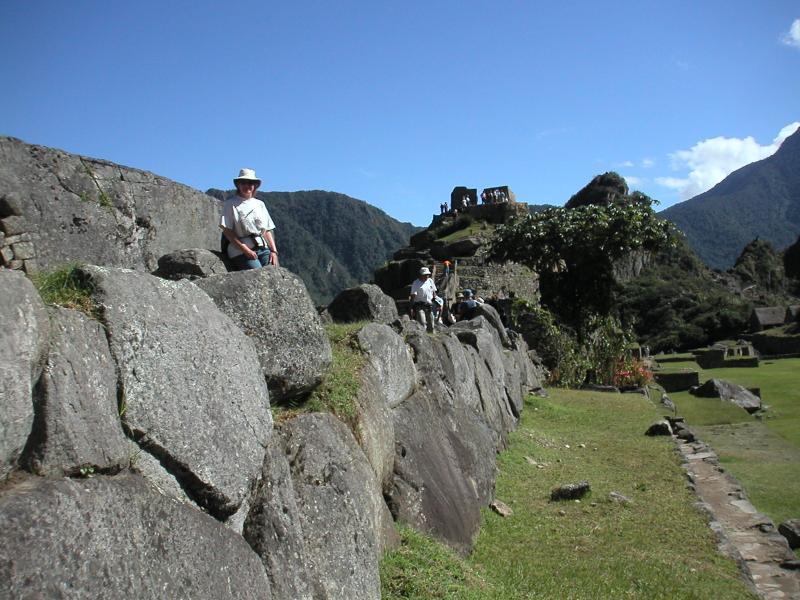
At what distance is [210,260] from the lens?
16.9 ft

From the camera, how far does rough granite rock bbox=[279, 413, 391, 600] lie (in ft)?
13.4

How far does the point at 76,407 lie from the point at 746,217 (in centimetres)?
20054

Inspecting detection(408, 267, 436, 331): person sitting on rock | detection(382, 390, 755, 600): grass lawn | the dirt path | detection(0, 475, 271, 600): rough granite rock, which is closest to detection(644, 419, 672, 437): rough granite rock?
detection(382, 390, 755, 600): grass lawn

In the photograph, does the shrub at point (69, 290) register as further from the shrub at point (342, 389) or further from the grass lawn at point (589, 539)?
the grass lawn at point (589, 539)

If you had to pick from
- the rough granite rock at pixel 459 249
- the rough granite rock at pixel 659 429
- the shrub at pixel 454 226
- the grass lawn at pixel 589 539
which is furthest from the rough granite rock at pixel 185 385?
the shrub at pixel 454 226

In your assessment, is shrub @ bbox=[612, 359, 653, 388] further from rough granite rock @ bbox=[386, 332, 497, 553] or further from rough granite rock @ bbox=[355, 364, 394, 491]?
rough granite rock @ bbox=[355, 364, 394, 491]

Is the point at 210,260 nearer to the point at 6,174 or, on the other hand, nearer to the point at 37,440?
the point at 6,174

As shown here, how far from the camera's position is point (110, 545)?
2547mm

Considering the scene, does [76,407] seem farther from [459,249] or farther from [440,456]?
[459,249]

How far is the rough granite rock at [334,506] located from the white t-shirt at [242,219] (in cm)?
197

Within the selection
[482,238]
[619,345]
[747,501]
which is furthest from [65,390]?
[482,238]

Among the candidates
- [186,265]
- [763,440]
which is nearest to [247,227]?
[186,265]

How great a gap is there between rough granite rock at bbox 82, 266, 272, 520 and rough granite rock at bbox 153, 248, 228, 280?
112cm

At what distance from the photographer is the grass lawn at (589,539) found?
5.96 metres
